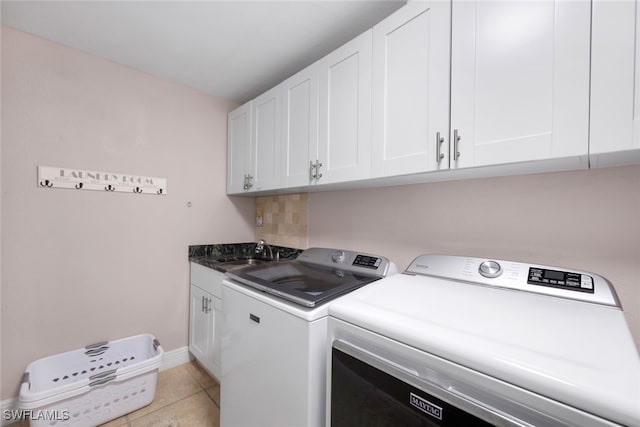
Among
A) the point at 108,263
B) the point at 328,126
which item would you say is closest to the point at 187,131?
the point at 108,263

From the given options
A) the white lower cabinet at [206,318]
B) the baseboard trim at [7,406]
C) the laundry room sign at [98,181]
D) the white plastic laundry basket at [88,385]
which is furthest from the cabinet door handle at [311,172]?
the baseboard trim at [7,406]

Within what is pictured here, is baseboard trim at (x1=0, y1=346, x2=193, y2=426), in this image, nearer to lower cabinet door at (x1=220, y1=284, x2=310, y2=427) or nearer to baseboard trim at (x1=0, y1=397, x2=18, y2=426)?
baseboard trim at (x1=0, y1=397, x2=18, y2=426)

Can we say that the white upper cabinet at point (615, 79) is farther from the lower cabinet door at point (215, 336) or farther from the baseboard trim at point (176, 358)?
the baseboard trim at point (176, 358)

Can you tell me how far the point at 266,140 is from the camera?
196cm

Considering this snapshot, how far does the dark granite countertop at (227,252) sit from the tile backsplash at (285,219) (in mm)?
66

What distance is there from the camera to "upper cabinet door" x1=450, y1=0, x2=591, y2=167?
0.80 meters

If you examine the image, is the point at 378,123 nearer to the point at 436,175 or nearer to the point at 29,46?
the point at 436,175

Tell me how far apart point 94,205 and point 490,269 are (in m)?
2.45

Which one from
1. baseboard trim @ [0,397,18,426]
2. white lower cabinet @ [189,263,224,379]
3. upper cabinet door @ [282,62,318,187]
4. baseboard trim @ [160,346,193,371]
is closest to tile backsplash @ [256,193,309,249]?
upper cabinet door @ [282,62,318,187]

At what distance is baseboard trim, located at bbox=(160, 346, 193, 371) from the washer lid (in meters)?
1.94

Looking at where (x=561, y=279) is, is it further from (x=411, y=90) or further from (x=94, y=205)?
(x=94, y=205)

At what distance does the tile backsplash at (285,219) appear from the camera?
2.16 m

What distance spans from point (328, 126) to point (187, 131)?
56.0 inches

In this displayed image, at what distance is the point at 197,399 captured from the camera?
1.78m
